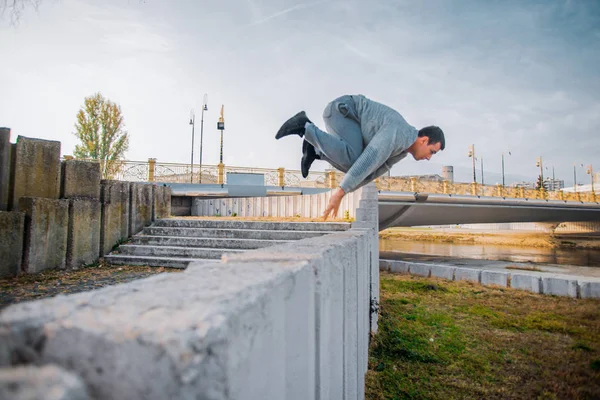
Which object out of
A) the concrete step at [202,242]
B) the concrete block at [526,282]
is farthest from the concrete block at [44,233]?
the concrete block at [526,282]

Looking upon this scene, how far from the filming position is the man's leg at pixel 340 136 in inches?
105

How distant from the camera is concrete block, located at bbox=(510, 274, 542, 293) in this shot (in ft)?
26.3

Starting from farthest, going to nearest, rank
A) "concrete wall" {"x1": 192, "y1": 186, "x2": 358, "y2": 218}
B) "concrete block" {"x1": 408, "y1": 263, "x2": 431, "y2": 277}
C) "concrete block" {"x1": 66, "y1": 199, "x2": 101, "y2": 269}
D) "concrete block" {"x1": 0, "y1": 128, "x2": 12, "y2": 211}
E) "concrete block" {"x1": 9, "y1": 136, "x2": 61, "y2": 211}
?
1. "concrete block" {"x1": 408, "y1": 263, "x2": 431, "y2": 277}
2. "concrete wall" {"x1": 192, "y1": 186, "x2": 358, "y2": 218}
3. "concrete block" {"x1": 66, "y1": 199, "x2": 101, "y2": 269}
4. "concrete block" {"x1": 9, "y1": 136, "x2": 61, "y2": 211}
5. "concrete block" {"x1": 0, "y1": 128, "x2": 12, "y2": 211}

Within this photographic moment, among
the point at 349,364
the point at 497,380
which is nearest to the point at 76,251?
the point at 349,364

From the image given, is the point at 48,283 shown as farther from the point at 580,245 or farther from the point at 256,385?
the point at 580,245

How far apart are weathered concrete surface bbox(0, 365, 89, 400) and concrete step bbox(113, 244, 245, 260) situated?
4.93 m

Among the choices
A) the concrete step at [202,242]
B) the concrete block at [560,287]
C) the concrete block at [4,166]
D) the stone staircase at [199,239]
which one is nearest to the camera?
the concrete block at [4,166]

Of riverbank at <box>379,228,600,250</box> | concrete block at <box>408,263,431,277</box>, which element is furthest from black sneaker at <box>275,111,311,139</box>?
riverbank at <box>379,228,600,250</box>

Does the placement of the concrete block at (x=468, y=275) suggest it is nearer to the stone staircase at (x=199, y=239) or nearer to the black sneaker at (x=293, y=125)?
the stone staircase at (x=199, y=239)

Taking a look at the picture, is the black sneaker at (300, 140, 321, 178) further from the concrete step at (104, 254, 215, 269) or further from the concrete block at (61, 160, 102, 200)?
the concrete block at (61, 160, 102, 200)

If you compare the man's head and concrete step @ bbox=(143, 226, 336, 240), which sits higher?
the man's head

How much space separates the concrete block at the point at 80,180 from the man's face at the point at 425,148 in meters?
4.26

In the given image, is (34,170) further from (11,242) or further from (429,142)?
(429,142)

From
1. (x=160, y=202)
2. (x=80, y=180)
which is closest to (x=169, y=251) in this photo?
(x=80, y=180)
